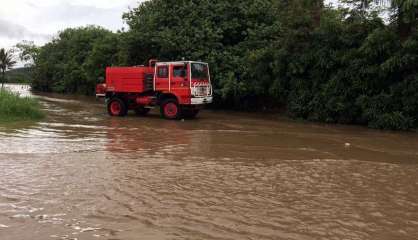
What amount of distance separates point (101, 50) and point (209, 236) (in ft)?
113

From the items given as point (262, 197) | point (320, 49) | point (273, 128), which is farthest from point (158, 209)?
point (320, 49)

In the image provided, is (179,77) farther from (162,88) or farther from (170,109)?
(170,109)

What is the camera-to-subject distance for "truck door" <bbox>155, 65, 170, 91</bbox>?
18.3 meters

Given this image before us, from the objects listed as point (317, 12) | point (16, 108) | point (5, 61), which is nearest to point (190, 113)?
point (16, 108)

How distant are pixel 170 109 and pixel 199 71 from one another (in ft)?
6.50

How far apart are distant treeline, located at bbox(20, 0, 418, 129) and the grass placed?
8.19 meters

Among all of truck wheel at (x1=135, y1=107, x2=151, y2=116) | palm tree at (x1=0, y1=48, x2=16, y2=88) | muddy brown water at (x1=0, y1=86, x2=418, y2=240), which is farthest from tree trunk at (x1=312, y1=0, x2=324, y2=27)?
palm tree at (x1=0, y1=48, x2=16, y2=88)

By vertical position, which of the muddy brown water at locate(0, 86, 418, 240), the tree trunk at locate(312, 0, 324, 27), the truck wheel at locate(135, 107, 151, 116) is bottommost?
the muddy brown water at locate(0, 86, 418, 240)

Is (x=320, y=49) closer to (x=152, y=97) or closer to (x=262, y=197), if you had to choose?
(x=152, y=97)

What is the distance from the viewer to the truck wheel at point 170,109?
18427mm

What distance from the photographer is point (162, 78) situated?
60.3ft

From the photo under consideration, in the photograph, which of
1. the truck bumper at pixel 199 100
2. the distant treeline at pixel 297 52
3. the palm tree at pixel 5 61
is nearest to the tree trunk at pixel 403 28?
the distant treeline at pixel 297 52

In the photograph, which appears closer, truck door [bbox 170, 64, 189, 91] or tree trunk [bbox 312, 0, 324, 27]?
truck door [bbox 170, 64, 189, 91]

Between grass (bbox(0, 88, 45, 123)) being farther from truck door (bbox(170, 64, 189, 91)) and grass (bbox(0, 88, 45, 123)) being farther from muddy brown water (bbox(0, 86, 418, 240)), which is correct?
truck door (bbox(170, 64, 189, 91))
